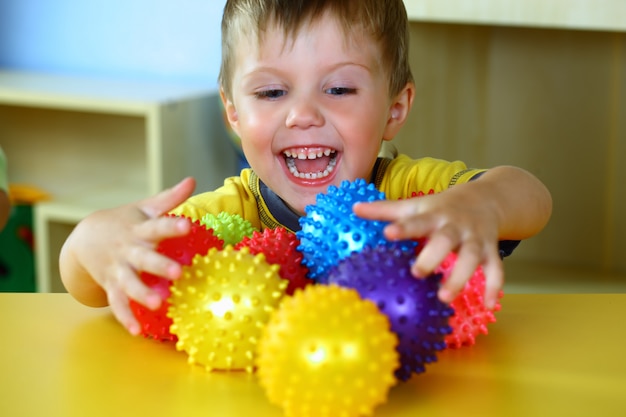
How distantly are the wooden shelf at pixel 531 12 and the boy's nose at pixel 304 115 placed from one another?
622 millimetres

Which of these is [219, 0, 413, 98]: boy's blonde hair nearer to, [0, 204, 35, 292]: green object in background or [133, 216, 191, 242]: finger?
[133, 216, 191, 242]: finger

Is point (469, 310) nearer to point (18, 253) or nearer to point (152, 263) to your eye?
point (152, 263)

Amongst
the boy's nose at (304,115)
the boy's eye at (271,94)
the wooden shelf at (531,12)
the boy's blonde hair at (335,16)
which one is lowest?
the boy's nose at (304,115)

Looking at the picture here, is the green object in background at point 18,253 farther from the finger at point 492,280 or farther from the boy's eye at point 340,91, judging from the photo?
the finger at point 492,280

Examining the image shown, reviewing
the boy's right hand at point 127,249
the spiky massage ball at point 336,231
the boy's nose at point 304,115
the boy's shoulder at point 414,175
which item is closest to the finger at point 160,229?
the boy's right hand at point 127,249

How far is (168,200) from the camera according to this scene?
2.23ft

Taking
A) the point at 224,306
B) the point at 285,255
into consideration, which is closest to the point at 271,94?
the point at 285,255

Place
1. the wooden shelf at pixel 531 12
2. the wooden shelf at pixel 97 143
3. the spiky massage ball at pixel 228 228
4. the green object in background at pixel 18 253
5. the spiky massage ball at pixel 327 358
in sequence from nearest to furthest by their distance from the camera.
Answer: the spiky massage ball at pixel 327 358 < the spiky massage ball at pixel 228 228 < the wooden shelf at pixel 531 12 < the wooden shelf at pixel 97 143 < the green object in background at pixel 18 253

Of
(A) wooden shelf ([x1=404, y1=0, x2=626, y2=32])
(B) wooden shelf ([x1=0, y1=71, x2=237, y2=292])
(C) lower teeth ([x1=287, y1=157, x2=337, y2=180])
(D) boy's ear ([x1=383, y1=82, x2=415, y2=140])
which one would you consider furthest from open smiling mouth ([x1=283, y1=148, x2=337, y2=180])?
(B) wooden shelf ([x1=0, y1=71, x2=237, y2=292])

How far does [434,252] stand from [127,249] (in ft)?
0.73

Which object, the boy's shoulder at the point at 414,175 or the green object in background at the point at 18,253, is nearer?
the boy's shoulder at the point at 414,175

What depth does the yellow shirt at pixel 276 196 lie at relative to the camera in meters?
1.03

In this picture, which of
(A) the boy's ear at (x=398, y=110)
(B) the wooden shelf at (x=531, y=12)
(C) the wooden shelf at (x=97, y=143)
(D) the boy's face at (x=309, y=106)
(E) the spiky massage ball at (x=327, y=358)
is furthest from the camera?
(C) the wooden shelf at (x=97, y=143)

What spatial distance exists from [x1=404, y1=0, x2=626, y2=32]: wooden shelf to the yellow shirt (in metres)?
0.45
